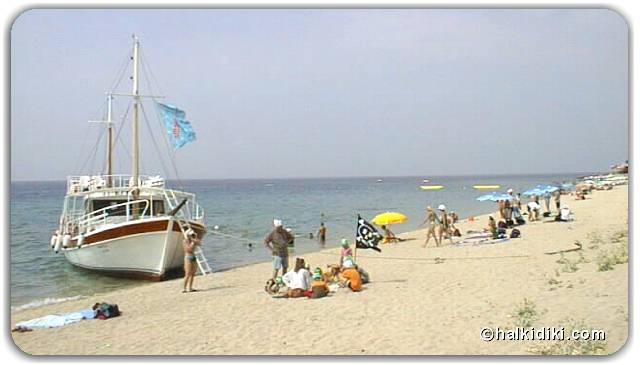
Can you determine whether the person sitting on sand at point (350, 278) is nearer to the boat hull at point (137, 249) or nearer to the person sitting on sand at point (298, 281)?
the person sitting on sand at point (298, 281)

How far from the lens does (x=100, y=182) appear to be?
1711cm

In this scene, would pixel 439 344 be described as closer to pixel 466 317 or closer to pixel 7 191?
pixel 466 317

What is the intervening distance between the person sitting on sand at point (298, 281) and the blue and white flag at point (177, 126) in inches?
169

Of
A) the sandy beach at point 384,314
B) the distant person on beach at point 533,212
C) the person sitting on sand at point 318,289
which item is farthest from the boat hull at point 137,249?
the distant person on beach at point 533,212

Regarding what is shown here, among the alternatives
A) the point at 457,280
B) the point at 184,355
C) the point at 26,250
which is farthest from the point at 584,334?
the point at 26,250

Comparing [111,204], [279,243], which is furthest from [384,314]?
[111,204]

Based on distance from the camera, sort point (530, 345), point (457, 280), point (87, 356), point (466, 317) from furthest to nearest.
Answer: point (457, 280)
point (466, 317)
point (87, 356)
point (530, 345)

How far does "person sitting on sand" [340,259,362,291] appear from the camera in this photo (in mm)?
10812

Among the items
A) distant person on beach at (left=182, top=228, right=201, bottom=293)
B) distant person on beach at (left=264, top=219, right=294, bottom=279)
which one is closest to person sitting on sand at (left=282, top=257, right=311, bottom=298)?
distant person on beach at (left=264, top=219, right=294, bottom=279)

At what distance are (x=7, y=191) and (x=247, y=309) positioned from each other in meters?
4.45

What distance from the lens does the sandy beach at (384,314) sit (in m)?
7.34

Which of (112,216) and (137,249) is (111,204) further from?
(137,249)

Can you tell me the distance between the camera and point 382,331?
783 cm

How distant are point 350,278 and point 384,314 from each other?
2.21 m
